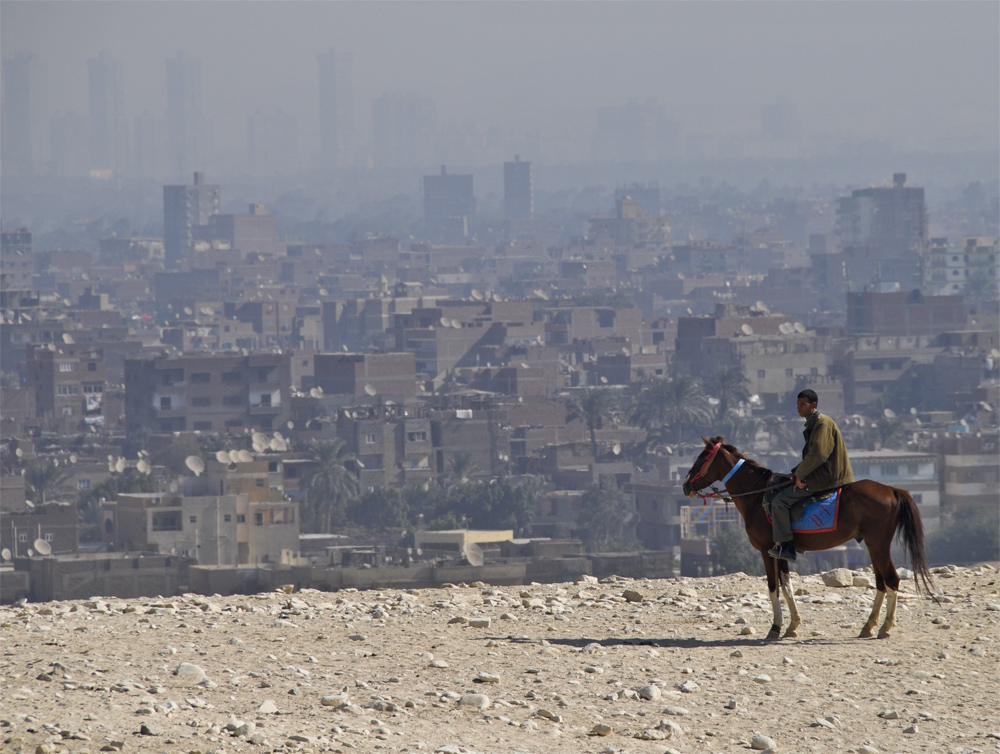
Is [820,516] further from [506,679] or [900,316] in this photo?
[900,316]

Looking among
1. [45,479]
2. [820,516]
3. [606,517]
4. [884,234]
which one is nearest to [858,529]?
[820,516]

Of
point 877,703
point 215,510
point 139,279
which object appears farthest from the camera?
point 139,279

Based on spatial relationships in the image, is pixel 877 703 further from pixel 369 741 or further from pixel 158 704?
pixel 158 704

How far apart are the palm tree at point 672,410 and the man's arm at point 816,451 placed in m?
63.5

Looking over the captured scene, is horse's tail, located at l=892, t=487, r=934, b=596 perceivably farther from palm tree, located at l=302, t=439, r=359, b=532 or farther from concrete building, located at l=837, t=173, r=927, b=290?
concrete building, located at l=837, t=173, r=927, b=290

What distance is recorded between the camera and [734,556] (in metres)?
33.9

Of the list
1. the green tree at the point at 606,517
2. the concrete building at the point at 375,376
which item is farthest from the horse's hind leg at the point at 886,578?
the concrete building at the point at 375,376

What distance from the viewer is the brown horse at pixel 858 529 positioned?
687cm

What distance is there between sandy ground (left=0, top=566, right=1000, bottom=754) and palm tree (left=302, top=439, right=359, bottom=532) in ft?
149

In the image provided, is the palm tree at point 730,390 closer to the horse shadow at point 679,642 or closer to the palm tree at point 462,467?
the palm tree at point 462,467

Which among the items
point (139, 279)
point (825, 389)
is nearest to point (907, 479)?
point (825, 389)

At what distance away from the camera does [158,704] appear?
5.65 metres

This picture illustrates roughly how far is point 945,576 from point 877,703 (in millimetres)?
3025

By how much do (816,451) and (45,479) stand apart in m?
55.1
